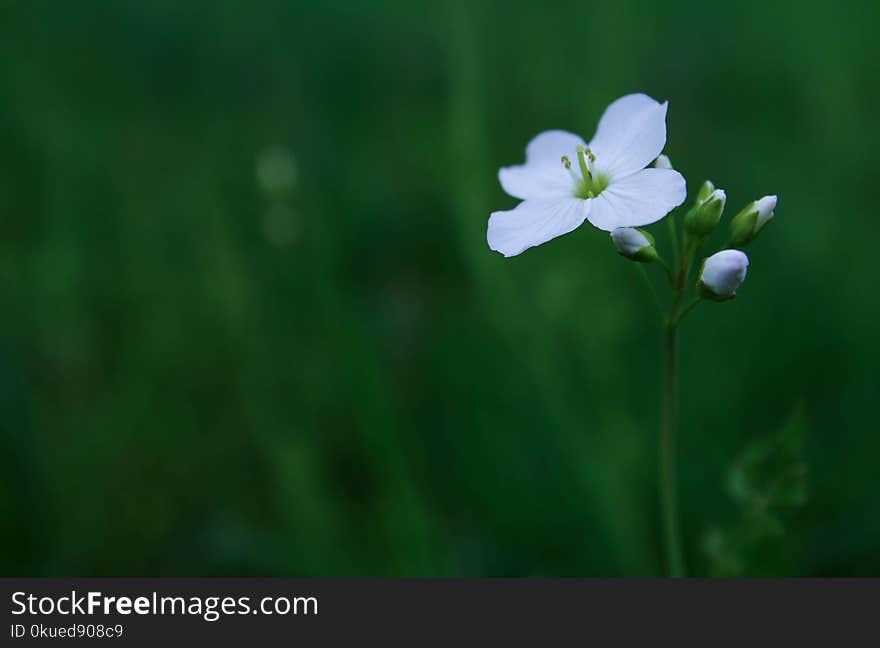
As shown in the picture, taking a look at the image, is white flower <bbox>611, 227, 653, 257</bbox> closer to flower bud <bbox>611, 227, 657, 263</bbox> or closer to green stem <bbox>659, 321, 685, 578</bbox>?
flower bud <bbox>611, 227, 657, 263</bbox>

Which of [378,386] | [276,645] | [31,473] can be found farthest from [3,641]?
[378,386]

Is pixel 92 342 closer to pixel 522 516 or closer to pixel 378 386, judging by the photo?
pixel 378 386

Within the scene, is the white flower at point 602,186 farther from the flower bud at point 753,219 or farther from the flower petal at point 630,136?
the flower bud at point 753,219

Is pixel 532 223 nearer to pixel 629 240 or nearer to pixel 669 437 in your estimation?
pixel 629 240

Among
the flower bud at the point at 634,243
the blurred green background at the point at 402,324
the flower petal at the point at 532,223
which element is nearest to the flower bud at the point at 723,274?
the flower bud at the point at 634,243

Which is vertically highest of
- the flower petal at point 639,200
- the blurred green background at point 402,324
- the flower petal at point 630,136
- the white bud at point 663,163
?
the flower petal at point 630,136

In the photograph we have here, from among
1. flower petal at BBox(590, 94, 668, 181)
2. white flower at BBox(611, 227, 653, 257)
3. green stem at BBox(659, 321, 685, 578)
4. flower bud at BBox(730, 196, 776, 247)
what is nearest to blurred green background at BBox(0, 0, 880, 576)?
green stem at BBox(659, 321, 685, 578)
